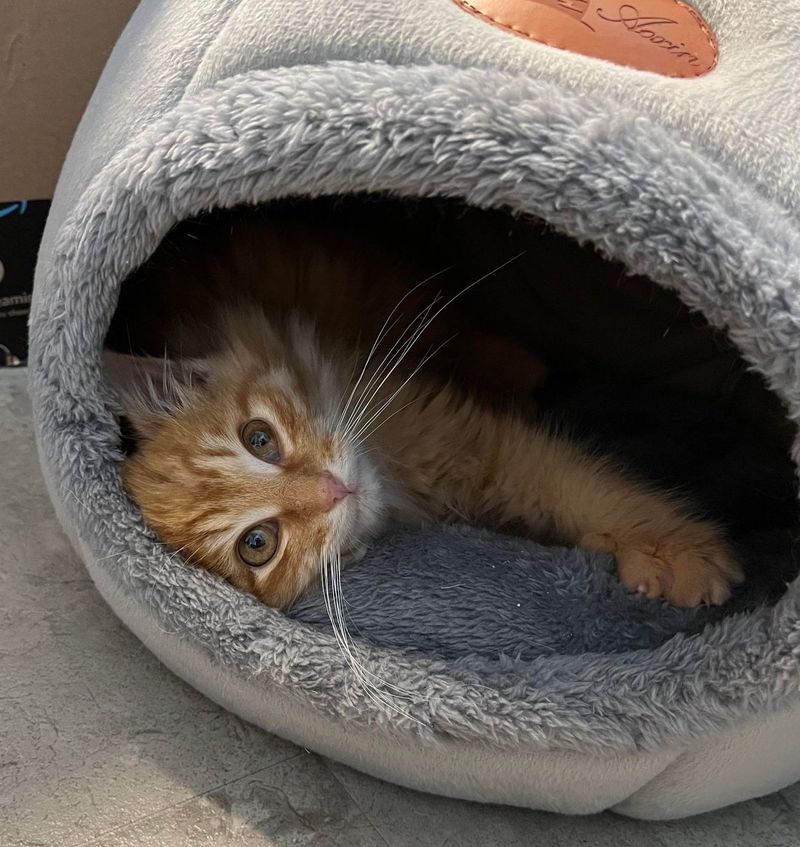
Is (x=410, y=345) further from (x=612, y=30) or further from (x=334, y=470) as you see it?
(x=612, y=30)

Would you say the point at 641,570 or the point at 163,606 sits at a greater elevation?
the point at 641,570

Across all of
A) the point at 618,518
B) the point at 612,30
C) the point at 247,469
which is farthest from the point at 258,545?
the point at 612,30

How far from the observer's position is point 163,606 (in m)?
1.03

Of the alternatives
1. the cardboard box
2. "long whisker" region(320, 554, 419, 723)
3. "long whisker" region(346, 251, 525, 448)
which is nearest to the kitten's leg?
"long whisker" region(346, 251, 525, 448)

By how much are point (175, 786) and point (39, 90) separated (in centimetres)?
113

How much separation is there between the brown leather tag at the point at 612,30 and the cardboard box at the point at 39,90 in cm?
80

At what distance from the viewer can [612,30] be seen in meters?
0.90

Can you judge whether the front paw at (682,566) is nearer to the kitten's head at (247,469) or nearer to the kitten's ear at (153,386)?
the kitten's head at (247,469)

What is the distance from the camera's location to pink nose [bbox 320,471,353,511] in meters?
1.06

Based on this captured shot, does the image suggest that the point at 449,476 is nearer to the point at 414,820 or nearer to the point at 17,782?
the point at 414,820

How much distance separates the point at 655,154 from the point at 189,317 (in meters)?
0.80

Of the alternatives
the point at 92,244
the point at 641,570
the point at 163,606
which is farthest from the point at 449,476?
the point at 92,244

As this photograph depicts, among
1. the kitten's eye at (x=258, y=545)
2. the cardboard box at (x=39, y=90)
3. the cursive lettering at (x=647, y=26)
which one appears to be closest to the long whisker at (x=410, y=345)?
the kitten's eye at (x=258, y=545)

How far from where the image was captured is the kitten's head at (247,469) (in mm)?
1066
